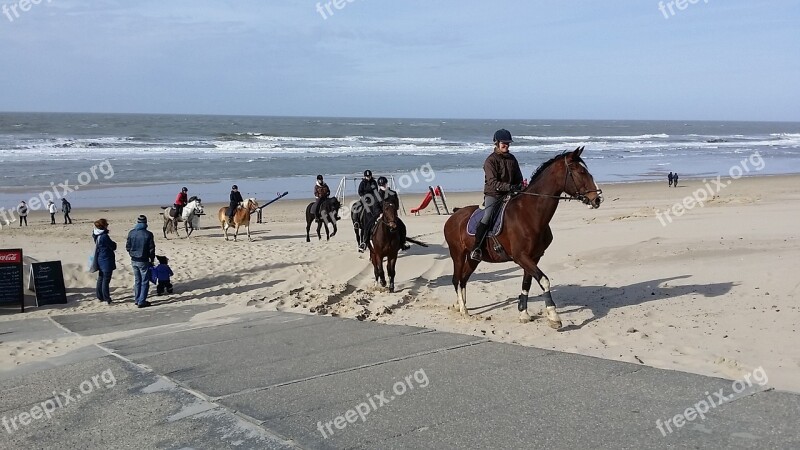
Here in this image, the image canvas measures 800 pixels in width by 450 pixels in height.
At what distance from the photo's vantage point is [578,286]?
12289mm

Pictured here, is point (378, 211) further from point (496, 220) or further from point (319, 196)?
point (319, 196)

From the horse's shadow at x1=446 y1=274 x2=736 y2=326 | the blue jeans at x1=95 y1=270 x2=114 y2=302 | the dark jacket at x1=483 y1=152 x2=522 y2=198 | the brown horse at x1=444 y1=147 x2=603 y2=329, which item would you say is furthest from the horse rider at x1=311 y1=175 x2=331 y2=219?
the dark jacket at x1=483 y1=152 x2=522 y2=198

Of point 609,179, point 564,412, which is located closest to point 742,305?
point 564,412

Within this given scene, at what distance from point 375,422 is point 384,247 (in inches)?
280

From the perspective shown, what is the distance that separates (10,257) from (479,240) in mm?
8763

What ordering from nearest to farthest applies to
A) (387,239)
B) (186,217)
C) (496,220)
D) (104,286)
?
(496,220) → (387,239) → (104,286) → (186,217)

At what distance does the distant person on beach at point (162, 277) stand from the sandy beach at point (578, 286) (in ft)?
1.15

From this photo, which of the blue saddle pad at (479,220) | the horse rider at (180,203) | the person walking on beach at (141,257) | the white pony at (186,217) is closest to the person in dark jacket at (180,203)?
the horse rider at (180,203)

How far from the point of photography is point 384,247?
13375mm

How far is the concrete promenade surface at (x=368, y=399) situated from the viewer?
234 inches

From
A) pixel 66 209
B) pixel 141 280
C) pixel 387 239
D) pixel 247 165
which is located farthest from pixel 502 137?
pixel 247 165

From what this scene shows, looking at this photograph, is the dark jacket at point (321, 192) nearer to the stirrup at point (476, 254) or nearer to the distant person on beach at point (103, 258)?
the distant person on beach at point (103, 258)

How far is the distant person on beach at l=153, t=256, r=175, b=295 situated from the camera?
46.5ft

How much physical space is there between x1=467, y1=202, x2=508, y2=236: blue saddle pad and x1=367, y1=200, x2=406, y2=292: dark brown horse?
2.75 meters
